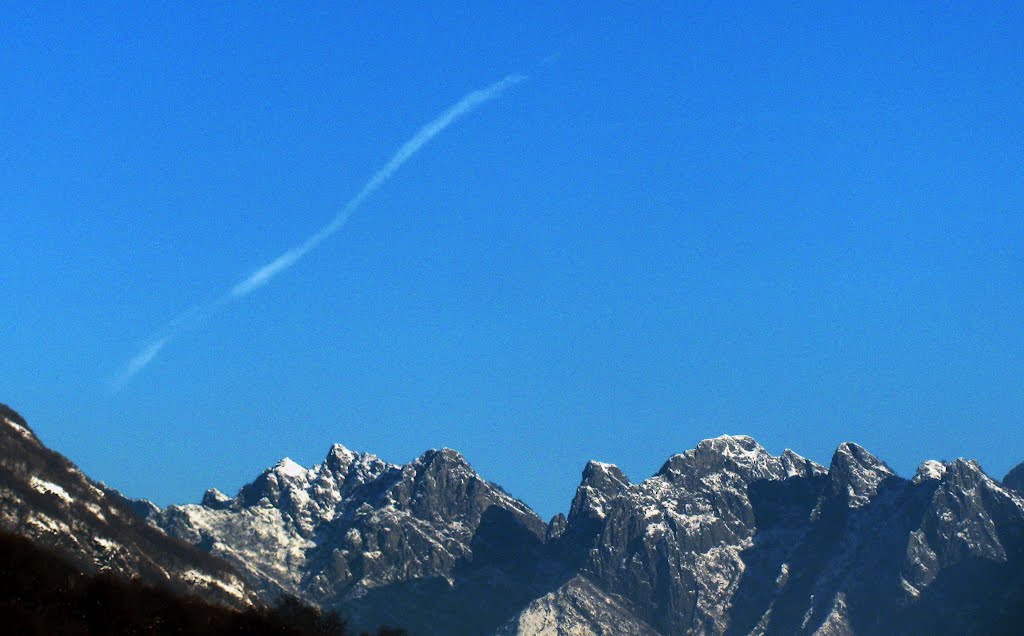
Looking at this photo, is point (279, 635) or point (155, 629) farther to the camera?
point (279, 635)

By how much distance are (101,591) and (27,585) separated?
28.3 feet

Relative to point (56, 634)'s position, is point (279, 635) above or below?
above

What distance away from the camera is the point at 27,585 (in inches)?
7106

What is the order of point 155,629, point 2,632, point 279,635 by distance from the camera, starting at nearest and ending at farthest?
point 2,632, point 155,629, point 279,635

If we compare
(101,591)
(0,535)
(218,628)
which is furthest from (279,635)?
(0,535)

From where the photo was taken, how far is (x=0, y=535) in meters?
199

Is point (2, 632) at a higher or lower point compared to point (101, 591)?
lower

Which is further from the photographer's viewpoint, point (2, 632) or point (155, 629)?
point (155, 629)

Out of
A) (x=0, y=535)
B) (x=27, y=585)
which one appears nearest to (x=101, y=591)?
(x=27, y=585)

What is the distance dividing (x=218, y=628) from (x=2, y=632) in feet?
124

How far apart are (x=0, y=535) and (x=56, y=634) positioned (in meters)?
45.0

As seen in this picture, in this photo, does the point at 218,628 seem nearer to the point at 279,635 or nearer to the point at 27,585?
the point at 279,635

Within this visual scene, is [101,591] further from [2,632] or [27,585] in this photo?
[2,632]

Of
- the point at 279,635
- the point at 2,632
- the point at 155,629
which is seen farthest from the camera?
the point at 279,635
